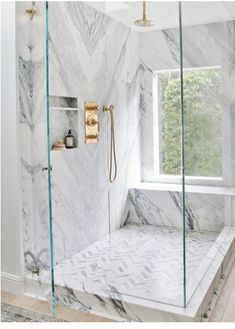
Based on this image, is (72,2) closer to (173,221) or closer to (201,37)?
(201,37)

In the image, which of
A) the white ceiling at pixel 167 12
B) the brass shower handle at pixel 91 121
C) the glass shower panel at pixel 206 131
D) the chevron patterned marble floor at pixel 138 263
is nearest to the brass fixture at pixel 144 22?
the white ceiling at pixel 167 12

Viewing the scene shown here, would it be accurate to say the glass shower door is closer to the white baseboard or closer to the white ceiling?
the white ceiling

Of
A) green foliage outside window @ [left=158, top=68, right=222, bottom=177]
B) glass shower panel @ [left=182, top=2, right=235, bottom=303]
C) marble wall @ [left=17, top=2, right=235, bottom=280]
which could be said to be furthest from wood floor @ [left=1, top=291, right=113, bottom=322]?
green foliage outside window @ [left=158, top=68, right=222, bottom=177]

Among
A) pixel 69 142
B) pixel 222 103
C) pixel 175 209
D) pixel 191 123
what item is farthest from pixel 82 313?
pixel 222 103

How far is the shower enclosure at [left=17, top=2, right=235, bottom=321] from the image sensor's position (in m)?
2.44

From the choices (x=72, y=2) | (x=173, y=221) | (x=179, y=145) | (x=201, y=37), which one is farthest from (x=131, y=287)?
(x=72, y=2)

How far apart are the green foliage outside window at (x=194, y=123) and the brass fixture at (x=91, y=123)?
2.22 feet

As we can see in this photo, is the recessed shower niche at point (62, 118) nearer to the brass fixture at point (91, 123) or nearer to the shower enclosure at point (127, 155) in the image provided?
the shower enclosure at point (127, 155)

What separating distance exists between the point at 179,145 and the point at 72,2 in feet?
5.05

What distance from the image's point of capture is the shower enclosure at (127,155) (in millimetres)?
2443

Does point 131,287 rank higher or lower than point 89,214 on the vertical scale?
lower

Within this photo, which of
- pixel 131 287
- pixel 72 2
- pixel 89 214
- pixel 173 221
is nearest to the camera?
pixel 131 287

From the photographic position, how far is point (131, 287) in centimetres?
244

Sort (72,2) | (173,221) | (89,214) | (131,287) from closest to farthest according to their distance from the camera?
(131,287) → (173,221) → (72,2) → (89,214)
